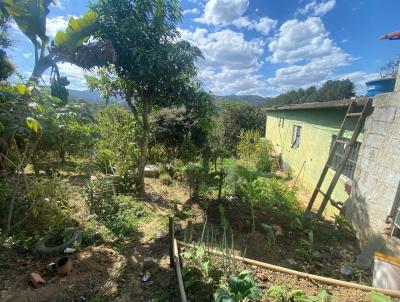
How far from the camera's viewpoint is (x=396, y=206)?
359 cm


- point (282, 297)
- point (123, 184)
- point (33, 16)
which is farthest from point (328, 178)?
point (33, 16)

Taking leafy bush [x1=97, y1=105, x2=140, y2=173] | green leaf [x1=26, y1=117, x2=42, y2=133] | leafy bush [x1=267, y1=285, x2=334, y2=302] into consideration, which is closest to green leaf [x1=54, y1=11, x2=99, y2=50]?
leafy bush [x1=97, y1=105, x2=140, y2=173]

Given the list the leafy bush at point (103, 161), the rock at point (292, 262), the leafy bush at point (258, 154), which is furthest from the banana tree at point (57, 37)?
the leafy bush at point (258, 154)

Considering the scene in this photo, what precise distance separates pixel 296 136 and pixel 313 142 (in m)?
2.58

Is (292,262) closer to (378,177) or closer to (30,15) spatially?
(378,177)

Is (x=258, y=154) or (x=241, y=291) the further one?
(x=258, y=154)

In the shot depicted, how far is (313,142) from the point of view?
28.0ft

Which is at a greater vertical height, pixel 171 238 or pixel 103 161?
pixel 171 238

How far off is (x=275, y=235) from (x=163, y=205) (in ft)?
9.32

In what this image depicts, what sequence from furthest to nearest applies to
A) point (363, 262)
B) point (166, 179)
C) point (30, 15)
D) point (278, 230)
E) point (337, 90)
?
point (337, 90) < point (166, 179) < point (278, 230) < point (30, 15) < point (363, 262)

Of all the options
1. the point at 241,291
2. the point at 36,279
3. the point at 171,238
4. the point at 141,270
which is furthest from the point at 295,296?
the point at 36,279

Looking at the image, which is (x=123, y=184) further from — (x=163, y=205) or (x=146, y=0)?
(x=146, y=0)

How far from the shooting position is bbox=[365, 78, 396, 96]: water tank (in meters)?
4.64

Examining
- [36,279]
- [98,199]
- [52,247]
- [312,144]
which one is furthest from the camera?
[312,144]
